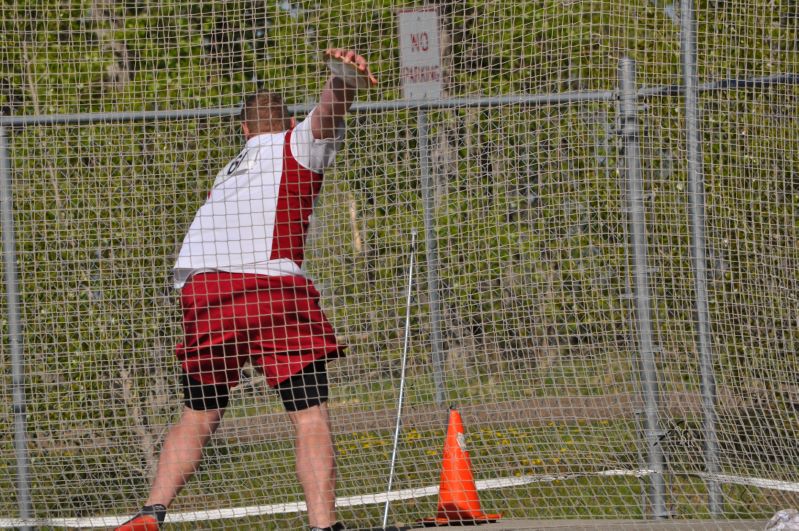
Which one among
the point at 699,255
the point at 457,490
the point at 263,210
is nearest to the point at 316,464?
the point at 457,490

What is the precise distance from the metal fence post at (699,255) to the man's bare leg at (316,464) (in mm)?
1635

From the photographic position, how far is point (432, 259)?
16.6 ft

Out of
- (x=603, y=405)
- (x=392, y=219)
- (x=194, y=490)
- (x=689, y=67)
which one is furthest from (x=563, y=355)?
(x=194, y=490)

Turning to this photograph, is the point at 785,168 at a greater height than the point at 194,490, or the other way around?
the point at 785,168

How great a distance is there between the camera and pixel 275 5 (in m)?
5.23

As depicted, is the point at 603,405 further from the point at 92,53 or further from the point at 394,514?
the point at 92,53

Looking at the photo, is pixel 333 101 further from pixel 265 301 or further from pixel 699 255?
pixel 699 255

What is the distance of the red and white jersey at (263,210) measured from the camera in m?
4.36

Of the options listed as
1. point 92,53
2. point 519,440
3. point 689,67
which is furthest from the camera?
point 92,53

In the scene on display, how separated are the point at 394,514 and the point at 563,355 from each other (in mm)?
1053

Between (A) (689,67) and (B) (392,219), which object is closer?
(A) (689,67)

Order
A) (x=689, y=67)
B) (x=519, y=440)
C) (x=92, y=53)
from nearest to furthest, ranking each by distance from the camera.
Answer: (x=689, y=67), (x=519, y=440), (x=92, y=53)

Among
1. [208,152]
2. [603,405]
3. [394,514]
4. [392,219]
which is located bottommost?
[394,514]

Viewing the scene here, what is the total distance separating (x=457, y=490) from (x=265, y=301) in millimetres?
1161
